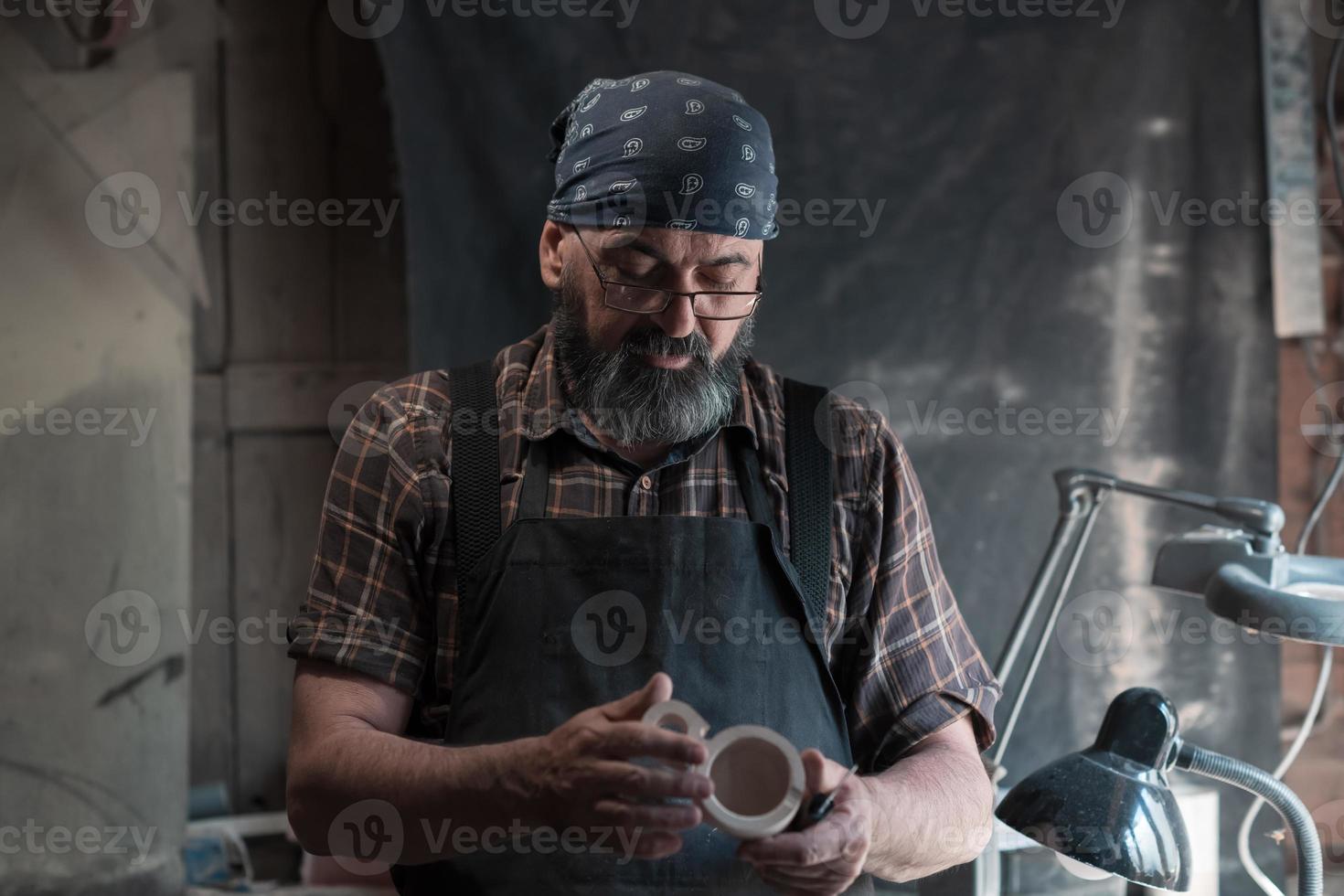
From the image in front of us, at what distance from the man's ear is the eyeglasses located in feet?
0.26

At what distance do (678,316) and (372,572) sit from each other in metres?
0.47

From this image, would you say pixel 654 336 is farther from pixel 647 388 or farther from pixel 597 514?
pixel 597 514

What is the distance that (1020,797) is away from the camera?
1.30 metres

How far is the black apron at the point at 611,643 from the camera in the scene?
1294 mm

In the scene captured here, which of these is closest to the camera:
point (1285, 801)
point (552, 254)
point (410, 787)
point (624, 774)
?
point (624, 774)

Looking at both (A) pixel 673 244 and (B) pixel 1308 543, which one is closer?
(A) pixel 673 244

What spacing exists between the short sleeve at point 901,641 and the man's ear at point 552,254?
45 cm

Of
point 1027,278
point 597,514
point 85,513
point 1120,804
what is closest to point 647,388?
point 597,514

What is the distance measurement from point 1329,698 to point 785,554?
1.90 m

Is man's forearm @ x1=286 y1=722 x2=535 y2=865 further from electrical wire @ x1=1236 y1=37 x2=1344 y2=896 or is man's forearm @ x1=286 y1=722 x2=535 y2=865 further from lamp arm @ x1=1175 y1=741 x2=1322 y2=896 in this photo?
electrical wire @ x1=1236 y1=37 x2=1344 y2=896

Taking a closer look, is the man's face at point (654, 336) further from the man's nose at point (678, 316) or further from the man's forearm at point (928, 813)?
the man's forearm at point (928, 813)

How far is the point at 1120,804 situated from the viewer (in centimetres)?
124

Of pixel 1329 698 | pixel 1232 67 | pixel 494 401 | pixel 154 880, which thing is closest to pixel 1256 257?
pixel 1232 67

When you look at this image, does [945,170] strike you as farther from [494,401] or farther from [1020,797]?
[1020,797]
